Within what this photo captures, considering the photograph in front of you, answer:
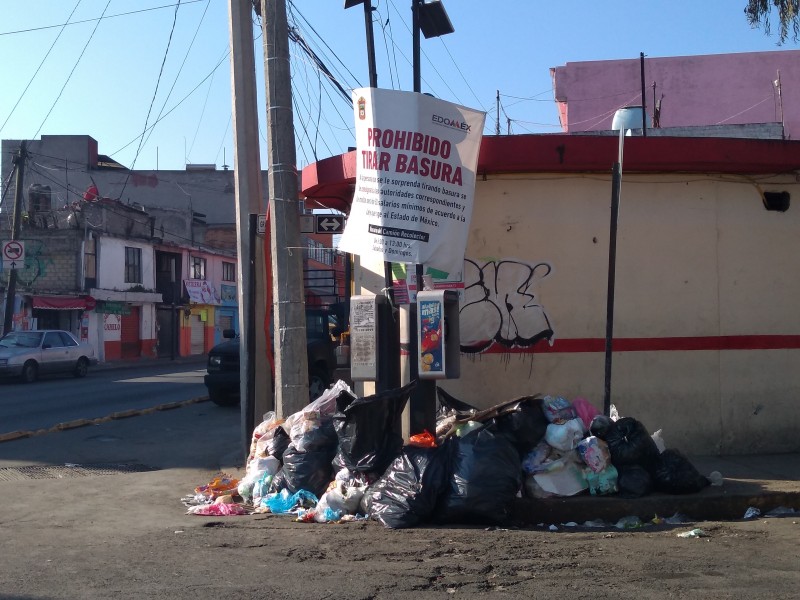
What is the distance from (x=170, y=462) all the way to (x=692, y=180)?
693 centimetres

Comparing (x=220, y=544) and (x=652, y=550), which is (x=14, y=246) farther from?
(x=652, y=550)

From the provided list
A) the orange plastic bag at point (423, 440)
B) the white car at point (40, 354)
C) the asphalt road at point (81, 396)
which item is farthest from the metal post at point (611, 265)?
the white car at point (40, 354)

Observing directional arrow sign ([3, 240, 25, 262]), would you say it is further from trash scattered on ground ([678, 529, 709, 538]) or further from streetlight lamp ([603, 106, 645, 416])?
trash scattered on ground ([678, 529, 709, 538])

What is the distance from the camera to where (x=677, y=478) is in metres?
7.25

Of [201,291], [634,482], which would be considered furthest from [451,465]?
[201,291]

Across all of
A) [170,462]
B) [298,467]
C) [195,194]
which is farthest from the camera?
[195,194]

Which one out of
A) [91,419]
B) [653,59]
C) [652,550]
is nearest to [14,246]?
[91,419]

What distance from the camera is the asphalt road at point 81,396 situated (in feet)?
51.3

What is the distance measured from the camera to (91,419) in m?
14.7

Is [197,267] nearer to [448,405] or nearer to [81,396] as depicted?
[81,396]

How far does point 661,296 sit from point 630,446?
8.09 ft

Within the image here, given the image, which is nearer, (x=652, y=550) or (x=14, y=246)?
(x=652, y=550)

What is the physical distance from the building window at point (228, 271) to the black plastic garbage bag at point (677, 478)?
4762 cm

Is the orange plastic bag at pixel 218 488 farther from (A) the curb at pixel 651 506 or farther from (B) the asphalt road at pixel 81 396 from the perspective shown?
(B) the asphalt road at pixel 81 396
